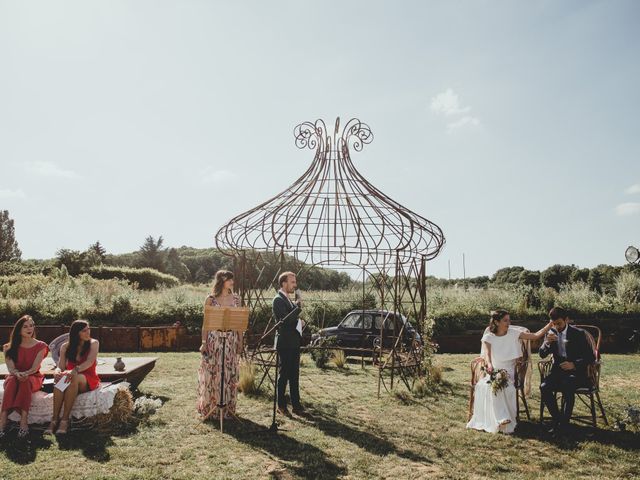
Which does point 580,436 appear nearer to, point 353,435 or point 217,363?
point 353,435

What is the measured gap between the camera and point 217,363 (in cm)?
575

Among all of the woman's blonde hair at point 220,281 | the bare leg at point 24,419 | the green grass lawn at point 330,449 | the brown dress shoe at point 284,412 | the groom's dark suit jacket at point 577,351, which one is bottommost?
the green grass lawn at point 330,449

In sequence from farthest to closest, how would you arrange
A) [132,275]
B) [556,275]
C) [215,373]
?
[556,275]
[132,275]
[215,373]

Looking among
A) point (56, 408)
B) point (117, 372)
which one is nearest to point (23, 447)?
point (56, 408)

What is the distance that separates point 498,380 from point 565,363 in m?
0.77

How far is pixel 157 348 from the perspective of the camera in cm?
1314

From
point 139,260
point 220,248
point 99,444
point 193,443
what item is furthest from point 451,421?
point 139,260

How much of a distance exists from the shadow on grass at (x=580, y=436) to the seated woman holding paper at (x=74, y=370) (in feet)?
15.5

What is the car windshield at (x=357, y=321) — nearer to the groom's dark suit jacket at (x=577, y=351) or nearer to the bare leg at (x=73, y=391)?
the groom's dark suit jacket at (x=577, y=351)

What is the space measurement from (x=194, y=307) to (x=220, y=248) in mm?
6541

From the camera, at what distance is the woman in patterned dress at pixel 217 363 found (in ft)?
18.8

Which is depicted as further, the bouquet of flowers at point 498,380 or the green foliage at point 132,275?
the green foliage at point 132,275

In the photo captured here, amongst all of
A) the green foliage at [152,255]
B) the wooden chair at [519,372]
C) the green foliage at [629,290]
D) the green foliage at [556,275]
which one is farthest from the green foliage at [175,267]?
the wooden chair at [519,372]

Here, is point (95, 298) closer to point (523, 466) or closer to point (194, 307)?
point (194, 307)
